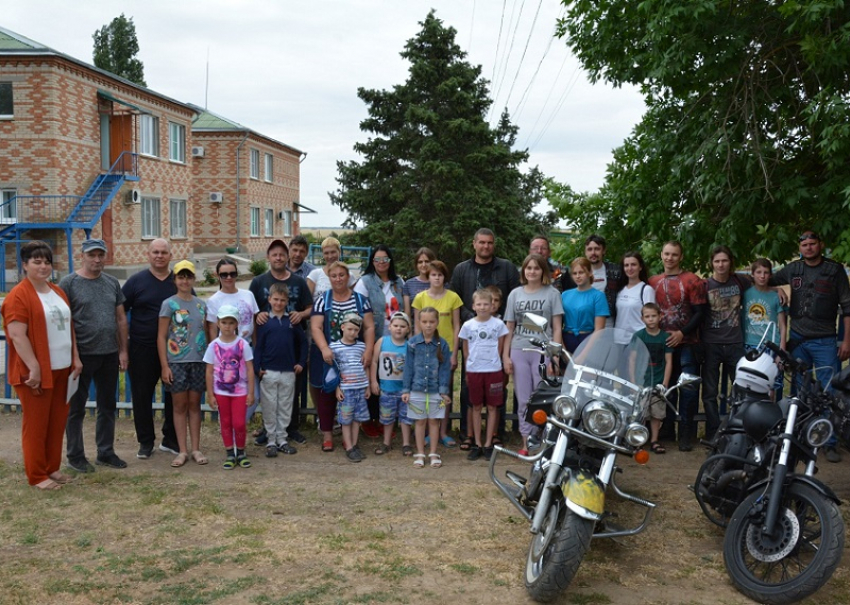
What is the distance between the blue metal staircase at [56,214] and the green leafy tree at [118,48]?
20395mm

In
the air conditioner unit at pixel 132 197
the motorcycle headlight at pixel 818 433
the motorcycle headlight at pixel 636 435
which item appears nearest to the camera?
the motorcycle headlight at pixel 636 435


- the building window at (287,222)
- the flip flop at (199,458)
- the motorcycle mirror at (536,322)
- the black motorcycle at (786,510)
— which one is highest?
the building window at (287,222)

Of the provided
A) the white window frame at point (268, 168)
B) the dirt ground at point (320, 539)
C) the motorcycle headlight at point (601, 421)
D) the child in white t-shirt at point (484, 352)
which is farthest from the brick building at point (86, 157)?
the motorcycle headlight at point (601, 421)

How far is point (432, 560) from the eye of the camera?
184 inches

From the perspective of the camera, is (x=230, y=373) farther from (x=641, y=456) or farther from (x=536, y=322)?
(x=641, y=456)

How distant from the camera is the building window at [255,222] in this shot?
42.4 meters

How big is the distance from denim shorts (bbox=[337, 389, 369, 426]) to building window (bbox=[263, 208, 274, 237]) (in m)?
38.1

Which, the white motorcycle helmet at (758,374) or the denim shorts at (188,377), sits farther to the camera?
the denim shorts at (188,377)

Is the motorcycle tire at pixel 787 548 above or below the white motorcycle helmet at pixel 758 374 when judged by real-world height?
below

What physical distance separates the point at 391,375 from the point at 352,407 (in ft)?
1.47

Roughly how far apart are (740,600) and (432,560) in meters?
1.73

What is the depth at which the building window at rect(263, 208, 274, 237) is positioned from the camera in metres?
44.2

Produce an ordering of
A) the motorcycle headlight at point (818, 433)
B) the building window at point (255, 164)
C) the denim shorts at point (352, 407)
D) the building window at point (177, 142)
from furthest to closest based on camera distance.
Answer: the building window at point (255, 164), the building window at point (177, 142), the denim shorts at point (352, 407), the motorcycle headlight at point (818, 433)

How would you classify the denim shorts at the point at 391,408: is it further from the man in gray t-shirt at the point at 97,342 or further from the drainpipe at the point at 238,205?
the drainpipe at the point at 238,205
